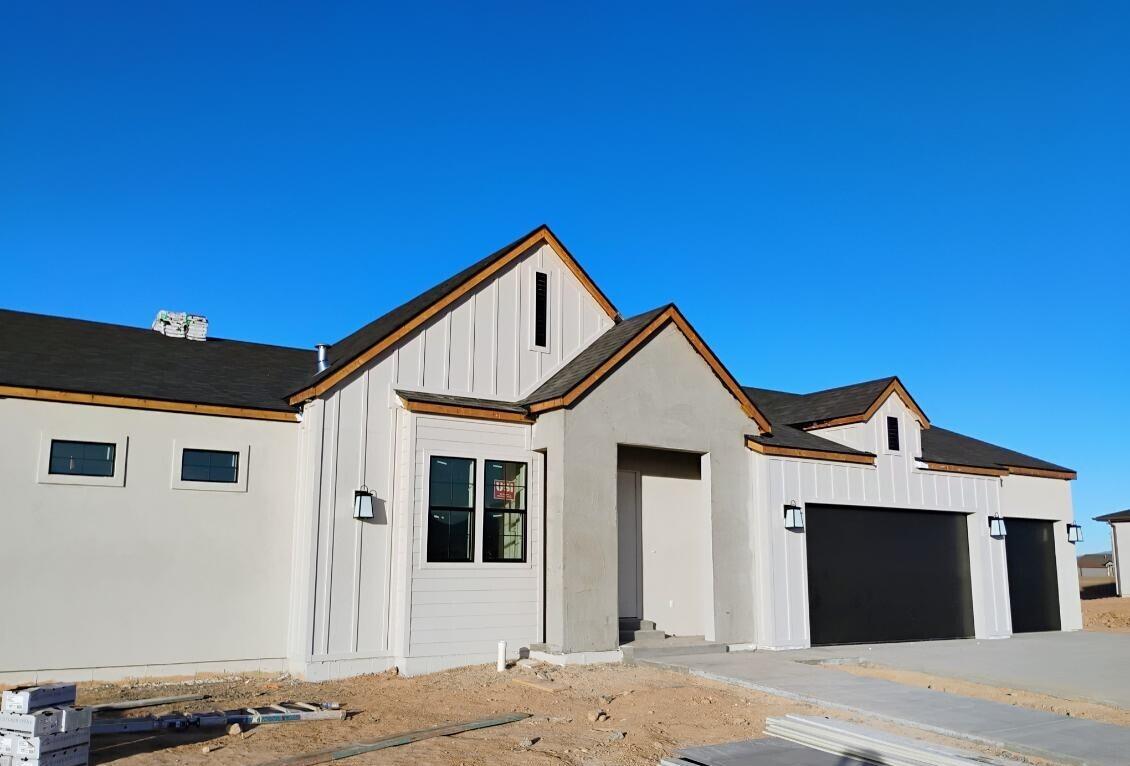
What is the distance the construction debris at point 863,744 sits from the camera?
7516 mm

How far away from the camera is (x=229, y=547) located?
498 inches

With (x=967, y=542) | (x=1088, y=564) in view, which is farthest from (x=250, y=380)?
(x=1088, y=564)

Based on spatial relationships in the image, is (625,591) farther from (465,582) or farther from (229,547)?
(229,547)

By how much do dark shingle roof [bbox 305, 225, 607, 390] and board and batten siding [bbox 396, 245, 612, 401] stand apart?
0.94ft

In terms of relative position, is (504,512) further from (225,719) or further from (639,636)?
(225,719)

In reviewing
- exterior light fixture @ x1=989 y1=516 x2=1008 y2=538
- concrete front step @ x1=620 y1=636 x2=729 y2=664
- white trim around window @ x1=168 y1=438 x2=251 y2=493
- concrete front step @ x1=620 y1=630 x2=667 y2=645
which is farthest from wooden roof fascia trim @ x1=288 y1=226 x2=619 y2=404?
exterior light fixture @ x1=989 y1=516 x2=1008 y2=538

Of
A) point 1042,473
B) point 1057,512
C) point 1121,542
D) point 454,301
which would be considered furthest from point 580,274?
point 1121,542

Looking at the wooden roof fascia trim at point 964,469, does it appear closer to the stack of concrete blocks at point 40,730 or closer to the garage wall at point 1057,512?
the garage wall at point 1057,512

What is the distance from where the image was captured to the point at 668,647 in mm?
13891

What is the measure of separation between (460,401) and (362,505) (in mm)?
2204

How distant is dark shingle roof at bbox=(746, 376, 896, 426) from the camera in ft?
58.4

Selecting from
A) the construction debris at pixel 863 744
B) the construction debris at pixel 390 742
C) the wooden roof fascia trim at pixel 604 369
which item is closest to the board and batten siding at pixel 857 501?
the wooden roof fascia trim at pixel 604 369

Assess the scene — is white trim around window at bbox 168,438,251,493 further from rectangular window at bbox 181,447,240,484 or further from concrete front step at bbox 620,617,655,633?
concrete front step at bbox 620,617,655,633

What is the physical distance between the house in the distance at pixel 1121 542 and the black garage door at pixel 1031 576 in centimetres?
1502
